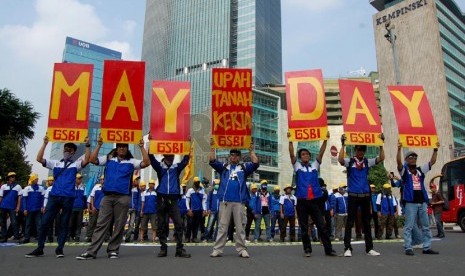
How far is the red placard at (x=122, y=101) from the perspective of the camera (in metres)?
8.04

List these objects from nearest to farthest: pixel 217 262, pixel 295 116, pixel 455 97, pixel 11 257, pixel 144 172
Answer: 1. pixel 217 262
2. pixel 11 257
3. pixel 295 116
4. pixel 455 97
5. pixel 144 172

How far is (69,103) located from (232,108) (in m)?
3.44

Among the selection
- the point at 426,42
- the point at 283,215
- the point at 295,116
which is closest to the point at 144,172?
the point at 426,42

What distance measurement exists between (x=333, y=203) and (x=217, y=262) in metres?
9.14

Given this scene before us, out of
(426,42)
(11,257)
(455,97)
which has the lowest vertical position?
(11,257)

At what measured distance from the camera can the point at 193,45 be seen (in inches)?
4690

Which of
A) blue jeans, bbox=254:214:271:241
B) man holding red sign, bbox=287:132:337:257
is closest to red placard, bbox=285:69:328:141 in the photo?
man holding red sign, bbox=287:132:337:257

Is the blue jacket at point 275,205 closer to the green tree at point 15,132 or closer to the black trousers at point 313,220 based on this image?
the black trousers at point 313,220

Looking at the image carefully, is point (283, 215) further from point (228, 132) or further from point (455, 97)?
point (455, 97)

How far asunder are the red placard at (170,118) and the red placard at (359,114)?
139 inches

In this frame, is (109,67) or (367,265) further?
(109,67)

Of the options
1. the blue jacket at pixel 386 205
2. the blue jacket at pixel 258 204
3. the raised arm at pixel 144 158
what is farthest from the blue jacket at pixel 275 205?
the raised arm at pixel 144 158

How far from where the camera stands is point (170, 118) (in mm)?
8633

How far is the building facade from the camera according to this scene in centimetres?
7238
